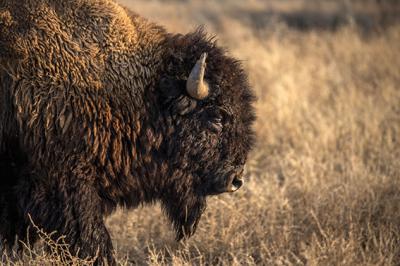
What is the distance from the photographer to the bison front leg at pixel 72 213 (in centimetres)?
376

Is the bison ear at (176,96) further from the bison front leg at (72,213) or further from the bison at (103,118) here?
the bison front leg at (72,213)

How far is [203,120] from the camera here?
13.2 ft

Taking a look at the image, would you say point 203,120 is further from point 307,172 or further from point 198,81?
point 307,172

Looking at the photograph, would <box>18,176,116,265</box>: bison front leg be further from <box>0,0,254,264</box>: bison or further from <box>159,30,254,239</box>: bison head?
<box>159,30,254,239</box>: bison head

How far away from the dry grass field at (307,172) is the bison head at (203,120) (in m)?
0.46

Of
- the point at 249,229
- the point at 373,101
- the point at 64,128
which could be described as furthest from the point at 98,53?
the point at 373,101

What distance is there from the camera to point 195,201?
13.9 feet

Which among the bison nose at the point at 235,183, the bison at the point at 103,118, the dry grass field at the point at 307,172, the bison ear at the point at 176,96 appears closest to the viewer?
the bison at the point at 103,118

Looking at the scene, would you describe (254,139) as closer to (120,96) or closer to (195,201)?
(195,201)

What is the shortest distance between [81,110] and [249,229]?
1704mm

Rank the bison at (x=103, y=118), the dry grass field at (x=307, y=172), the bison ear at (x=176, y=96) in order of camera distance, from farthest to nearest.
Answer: the dry grass field at (x=307, y=172), the bison ear at (x=176, y=96), the bison at (x=103, y=118)

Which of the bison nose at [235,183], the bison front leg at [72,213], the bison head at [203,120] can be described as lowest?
the bison front leg at [72,213]

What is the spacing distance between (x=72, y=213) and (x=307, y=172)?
2481 millimetres

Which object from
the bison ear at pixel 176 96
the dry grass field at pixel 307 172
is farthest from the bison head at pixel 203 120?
the dry grass field at pixel 307 172
